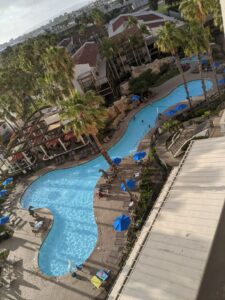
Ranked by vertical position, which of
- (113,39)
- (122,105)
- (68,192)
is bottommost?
(68,192)

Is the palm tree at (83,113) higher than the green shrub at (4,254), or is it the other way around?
the palm tree at (83,113)

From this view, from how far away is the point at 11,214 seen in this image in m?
36.0

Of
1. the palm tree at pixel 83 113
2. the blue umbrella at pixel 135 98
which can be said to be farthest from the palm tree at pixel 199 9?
the palm tree at pixel 83 113

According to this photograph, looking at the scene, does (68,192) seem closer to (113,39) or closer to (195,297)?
(195,297)

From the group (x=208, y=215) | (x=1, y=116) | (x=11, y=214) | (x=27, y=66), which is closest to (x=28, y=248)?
(x=11, y=214)

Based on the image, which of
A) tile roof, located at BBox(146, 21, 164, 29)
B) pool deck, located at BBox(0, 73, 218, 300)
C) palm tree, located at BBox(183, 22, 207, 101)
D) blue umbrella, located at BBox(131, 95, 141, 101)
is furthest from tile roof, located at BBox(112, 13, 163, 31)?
pool deck, located at BBox(0, 73, 218, 300)

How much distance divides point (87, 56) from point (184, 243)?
53.9m

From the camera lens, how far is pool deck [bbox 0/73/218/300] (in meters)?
22.6

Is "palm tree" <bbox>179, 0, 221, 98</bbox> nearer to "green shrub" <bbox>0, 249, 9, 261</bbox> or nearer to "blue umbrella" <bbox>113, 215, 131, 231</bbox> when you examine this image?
"blue umbrella" <bbox>113, 215, 131, 231</bbox>

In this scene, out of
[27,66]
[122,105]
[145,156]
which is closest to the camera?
[145,156]

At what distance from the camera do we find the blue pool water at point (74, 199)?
2673cm

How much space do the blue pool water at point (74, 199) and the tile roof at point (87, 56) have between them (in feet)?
69.8

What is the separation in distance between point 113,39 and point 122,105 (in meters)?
23.7

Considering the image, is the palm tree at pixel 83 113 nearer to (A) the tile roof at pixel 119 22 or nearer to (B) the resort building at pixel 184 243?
(B) the resort building at pixel 184 243
